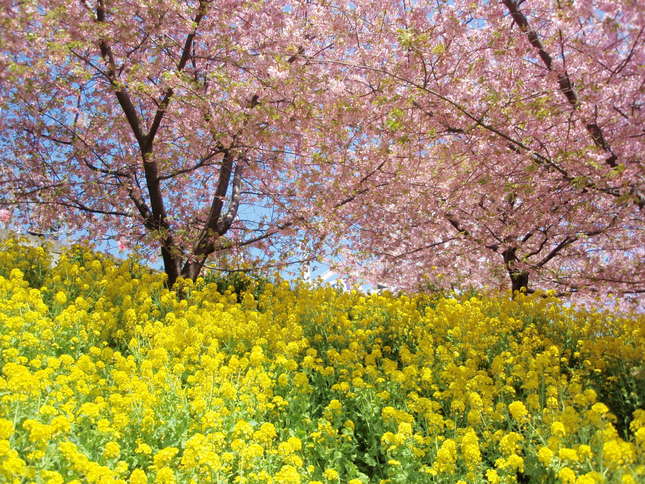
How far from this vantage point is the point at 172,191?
1309 centimetres

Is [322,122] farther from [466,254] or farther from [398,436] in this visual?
[398,436]

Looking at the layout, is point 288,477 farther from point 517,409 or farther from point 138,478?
point 517,409

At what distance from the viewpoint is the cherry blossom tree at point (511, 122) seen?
274 inches

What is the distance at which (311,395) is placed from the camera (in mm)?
6191

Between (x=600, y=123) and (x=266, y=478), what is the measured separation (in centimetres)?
670

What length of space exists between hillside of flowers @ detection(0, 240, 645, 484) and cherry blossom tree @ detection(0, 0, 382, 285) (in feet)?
7.28

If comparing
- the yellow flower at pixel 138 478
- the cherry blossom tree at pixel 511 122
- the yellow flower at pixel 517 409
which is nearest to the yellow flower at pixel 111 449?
the yellow flower at pixel 138 478

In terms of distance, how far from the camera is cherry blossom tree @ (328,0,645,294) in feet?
22.8

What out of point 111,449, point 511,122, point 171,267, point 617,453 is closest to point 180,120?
point 171,267

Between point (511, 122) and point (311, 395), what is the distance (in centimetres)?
488

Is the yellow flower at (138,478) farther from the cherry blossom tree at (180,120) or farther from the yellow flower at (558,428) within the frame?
the cherry blossom tree at (180,120)

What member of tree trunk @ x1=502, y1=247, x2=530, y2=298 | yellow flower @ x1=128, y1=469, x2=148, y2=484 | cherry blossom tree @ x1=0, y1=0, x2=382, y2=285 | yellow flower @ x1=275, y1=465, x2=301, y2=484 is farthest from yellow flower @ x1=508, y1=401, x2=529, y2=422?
tree trunk @ x1=502, y1=247, x2=530, y2=298

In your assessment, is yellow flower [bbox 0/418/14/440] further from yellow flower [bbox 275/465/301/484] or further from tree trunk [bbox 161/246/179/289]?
tree trunk [bbox 161/246/179/289]

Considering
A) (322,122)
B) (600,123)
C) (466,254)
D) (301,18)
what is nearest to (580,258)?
(466,254)
